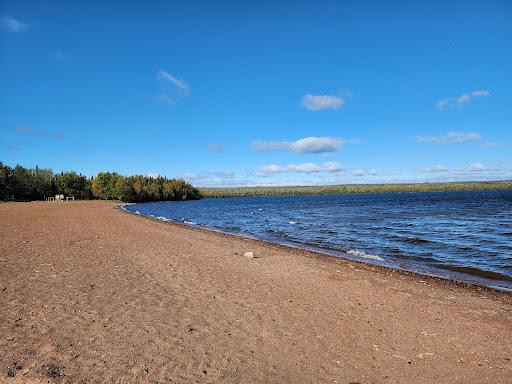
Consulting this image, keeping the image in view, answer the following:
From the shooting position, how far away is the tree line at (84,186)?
3540 inches

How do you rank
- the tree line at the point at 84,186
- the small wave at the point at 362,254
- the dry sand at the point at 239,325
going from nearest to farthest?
1. the dry sand at the point at 239,325
2. the small wave at the point at 362,254
3. the tree line at the point at 84,186

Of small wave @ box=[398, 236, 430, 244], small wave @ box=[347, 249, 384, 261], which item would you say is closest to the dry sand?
small wave @ box=[347, 249, 384, 261]

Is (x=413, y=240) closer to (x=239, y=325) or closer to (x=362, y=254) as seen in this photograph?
(x=362, y=254)

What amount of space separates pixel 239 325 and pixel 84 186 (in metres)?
124

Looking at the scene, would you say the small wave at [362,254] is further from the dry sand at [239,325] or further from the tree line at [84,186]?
the tree line at [84,186]

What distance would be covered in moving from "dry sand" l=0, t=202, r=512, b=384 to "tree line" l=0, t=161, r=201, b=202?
92142mm

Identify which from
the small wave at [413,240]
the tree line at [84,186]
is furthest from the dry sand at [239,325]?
the tree line at [84,186]

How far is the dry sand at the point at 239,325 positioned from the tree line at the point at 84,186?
9214 cm

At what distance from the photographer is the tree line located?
89.9 m

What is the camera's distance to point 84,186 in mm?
117125

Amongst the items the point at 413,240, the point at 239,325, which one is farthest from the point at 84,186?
the point at 239,325

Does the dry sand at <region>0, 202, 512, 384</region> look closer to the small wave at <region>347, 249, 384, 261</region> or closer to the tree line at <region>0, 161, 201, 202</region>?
the small wave at <region>347, 249, 384, 261</region>

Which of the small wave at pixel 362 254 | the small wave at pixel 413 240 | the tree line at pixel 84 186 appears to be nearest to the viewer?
the small wave at pixel 362 254

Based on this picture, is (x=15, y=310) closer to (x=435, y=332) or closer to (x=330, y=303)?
(x=330, y=303)
